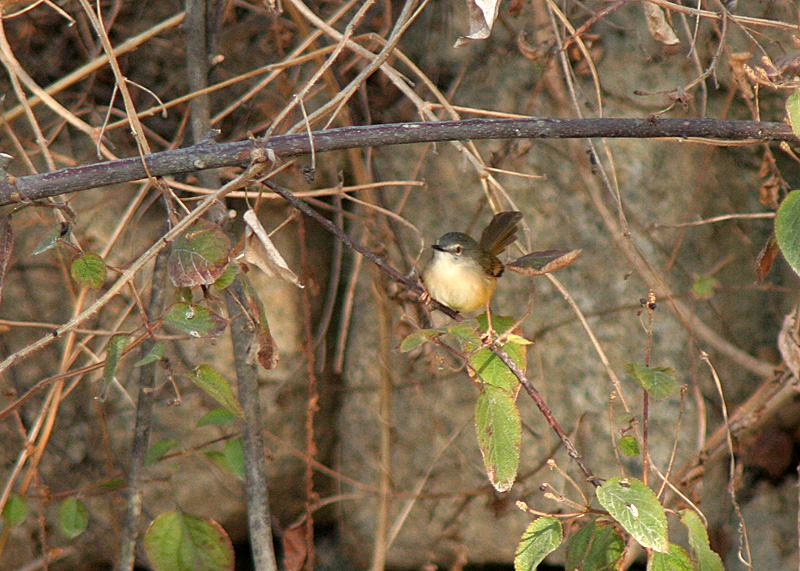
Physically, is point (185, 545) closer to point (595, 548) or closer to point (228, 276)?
point (228, 276)

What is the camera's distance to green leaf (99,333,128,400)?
1467mm

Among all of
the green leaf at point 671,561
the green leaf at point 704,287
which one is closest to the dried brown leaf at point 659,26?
the green leaf at point 704,287

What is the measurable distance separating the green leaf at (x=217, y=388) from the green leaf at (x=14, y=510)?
3.06 ft

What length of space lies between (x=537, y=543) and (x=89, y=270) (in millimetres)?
1099

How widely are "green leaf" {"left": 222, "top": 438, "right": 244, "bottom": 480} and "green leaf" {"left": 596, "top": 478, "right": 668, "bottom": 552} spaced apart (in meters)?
1.09

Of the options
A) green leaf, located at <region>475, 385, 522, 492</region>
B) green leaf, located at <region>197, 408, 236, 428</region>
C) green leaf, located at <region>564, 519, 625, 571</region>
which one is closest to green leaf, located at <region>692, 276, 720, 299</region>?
green leaf, located at <region>564, 519, 625, 571</region>

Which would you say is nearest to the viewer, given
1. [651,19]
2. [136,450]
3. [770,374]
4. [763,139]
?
[763,139]

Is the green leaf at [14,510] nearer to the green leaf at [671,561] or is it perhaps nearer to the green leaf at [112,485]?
the green leaf at [112,485]

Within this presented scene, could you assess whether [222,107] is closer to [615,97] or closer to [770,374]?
[615,97]

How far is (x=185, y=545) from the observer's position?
2004mm

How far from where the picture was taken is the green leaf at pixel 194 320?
147 cm

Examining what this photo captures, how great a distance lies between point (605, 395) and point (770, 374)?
62cm

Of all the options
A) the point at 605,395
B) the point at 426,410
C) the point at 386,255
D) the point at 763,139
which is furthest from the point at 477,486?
the point at 763,139

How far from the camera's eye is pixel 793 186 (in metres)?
2.96
